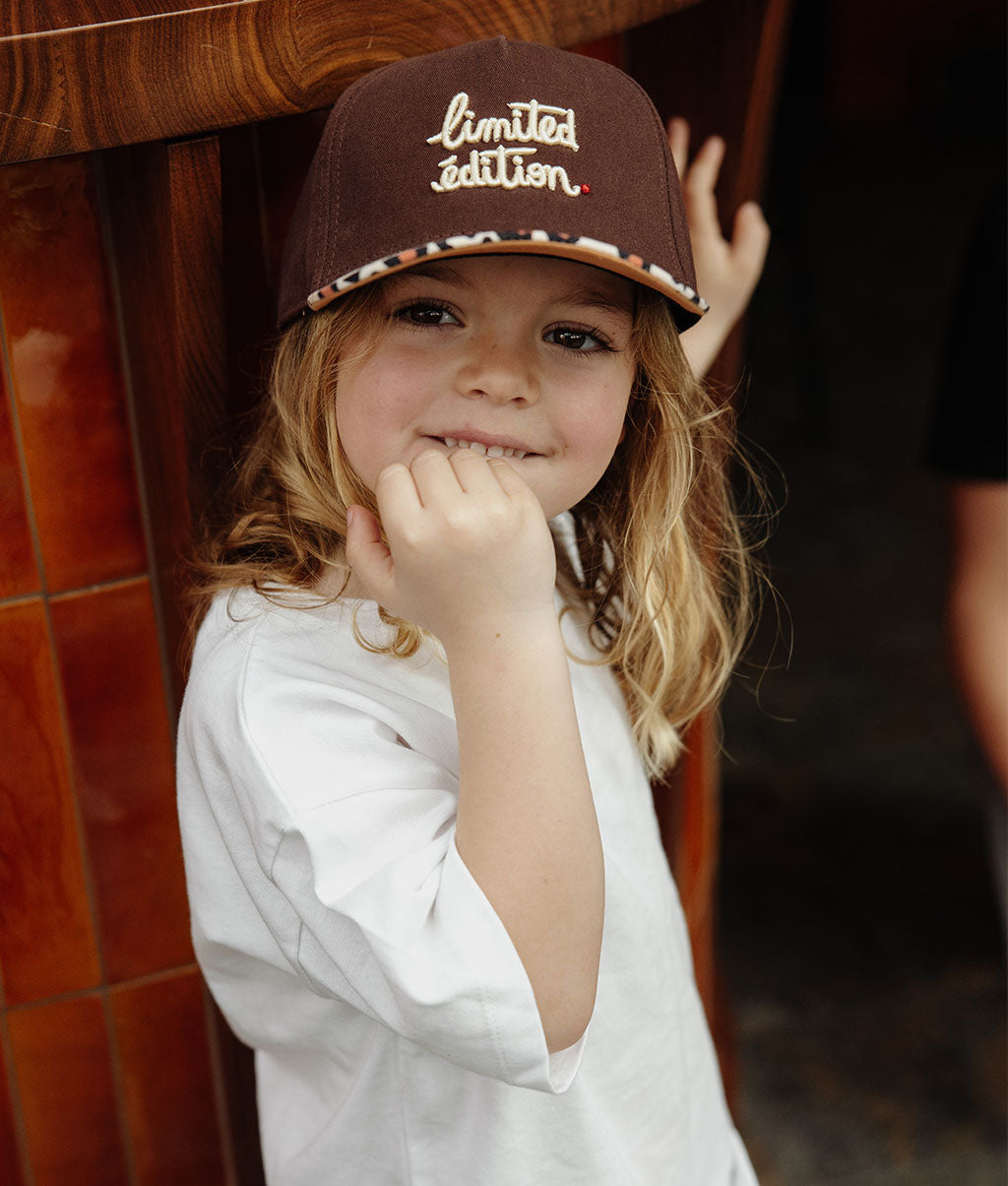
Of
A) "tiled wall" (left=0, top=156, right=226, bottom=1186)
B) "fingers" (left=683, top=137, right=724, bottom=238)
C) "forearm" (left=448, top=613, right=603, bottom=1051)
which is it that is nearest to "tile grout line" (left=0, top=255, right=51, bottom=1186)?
"tiled wall" (left=0, top=156, right=226, bottom=1186)

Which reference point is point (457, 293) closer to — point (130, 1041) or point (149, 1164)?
point (130, 1041)

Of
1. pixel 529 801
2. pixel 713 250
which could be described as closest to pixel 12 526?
pixel 529 801

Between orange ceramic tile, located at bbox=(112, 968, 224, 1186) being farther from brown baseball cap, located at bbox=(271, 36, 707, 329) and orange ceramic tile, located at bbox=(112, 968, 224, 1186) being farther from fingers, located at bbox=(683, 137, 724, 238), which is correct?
fingers, located at bbox=(683, 137, 724, 238)

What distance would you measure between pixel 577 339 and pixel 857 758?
1822 millimetres

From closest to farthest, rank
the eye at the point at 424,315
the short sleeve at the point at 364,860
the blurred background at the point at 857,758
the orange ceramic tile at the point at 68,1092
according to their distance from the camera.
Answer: the short sleeve at the point at 364,860 < the eye at the point at 424,315 < the orange ceramic tile at the point at 68,1092 < the blurred background at the point at 857,758

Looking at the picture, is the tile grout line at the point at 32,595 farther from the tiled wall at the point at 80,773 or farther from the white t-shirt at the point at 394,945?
the white t-shirt at the point at 394,945

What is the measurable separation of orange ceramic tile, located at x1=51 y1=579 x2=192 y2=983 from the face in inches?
10.4

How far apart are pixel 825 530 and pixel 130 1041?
2367mm

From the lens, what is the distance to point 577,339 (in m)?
0.97

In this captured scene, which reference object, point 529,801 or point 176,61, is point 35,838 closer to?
point 529,801

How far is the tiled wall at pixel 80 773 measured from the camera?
1.00 meters

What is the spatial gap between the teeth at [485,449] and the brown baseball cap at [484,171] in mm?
121

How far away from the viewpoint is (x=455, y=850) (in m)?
0.87

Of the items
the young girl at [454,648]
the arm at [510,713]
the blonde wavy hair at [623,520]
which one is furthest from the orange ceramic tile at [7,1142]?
the arm at [510,713]
